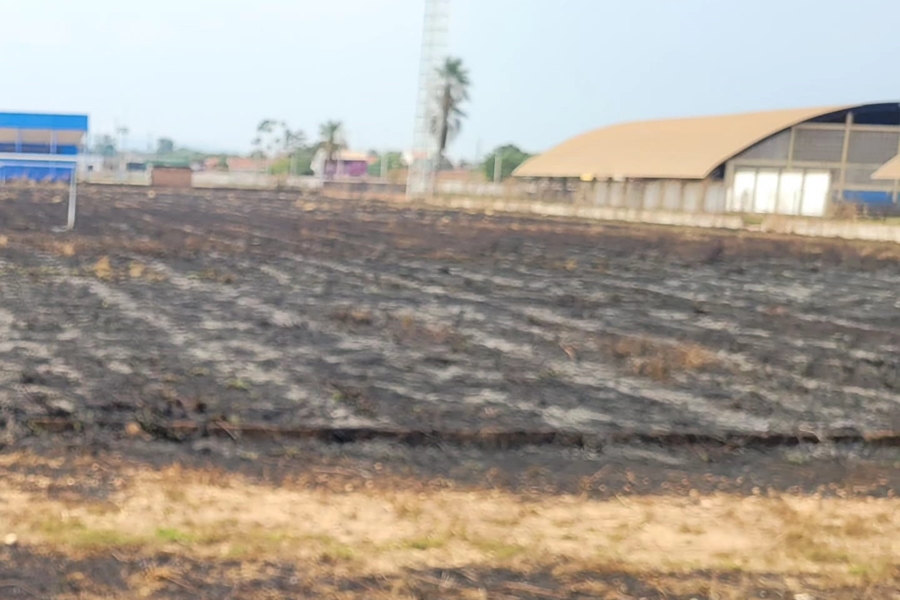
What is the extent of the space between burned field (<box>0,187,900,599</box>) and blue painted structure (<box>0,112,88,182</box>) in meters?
7.50

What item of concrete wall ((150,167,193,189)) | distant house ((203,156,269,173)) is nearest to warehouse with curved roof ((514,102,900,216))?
concrete wall ((150,167,193,189))

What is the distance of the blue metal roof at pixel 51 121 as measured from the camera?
23.6 m

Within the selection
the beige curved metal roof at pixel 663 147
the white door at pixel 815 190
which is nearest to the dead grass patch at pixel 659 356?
the white door at pixel 815 190

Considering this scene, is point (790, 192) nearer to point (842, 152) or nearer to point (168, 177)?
point (842, 152)

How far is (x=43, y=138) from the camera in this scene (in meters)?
24.5

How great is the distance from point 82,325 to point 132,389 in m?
3.25

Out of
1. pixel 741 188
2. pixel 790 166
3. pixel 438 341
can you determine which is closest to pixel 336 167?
pixel 741 188

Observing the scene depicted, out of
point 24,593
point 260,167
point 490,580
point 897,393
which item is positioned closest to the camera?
point 24,593

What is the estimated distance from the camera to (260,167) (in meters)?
131

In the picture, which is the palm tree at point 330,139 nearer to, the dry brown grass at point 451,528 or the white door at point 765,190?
the white door at point 765,190

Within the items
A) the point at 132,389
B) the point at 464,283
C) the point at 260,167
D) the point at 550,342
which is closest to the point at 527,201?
the point at 464,283

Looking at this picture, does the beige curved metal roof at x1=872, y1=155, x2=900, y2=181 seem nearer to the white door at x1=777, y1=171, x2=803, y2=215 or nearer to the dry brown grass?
the white door at x1=777, y1=171, x2=803, y2=215

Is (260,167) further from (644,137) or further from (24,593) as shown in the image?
(24,593)

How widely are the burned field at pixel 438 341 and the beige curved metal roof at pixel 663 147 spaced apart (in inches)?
1111
